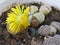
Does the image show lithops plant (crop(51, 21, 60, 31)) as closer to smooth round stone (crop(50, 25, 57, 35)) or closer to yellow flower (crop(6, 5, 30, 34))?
smooth round stone (crop(50, 25, 57, 35))

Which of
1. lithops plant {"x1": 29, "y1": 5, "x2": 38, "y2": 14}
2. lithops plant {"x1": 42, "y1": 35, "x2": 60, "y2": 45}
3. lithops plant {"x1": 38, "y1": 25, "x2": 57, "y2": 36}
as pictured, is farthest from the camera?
lithops plant {"x1": 29, "y1": 5, "x2": 38, "y2": 14}

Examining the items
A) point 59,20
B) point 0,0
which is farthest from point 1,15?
point 59,20

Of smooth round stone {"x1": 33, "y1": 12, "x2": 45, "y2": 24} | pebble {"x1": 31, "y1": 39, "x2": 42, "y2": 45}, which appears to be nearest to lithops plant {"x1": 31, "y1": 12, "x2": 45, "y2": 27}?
smooth round stone {"x1": 33, "y1": 12, "x2": 45, "y2": 24}

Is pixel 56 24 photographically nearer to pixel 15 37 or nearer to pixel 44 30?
pixel 44 30

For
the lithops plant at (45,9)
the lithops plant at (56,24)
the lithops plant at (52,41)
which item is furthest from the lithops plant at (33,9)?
the lithops plant at (52,41)

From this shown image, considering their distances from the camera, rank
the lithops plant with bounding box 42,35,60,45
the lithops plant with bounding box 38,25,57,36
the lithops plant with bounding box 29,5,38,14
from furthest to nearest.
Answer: the lithops plant with bounding box 29,5,38,14, the lithops plant with bounding box 38,25,57,36, the lithops plant with bounding box 42,35,60,45

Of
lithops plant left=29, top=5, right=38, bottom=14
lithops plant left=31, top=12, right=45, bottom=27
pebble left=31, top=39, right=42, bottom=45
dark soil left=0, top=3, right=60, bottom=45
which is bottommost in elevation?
pebble left=31, top=39, right=42, bottom=45

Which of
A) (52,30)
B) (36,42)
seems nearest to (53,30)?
(52,30)

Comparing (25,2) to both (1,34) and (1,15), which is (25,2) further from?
(1,34)
